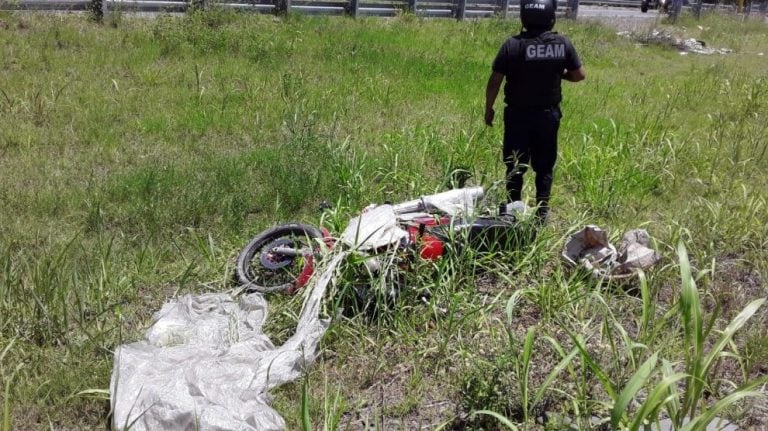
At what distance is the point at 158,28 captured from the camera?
10.4 meters

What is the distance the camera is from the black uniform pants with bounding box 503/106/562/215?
5.14 m

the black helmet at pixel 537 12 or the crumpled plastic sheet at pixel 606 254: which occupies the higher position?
the black helmet at pixel 537 12

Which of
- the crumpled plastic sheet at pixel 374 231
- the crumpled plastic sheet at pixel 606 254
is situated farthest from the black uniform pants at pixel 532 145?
the crumpled plastic sheet at pixel 374 231

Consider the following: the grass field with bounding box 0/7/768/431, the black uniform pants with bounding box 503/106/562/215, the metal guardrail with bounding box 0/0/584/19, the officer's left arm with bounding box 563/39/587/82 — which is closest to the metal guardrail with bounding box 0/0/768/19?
the metal guardrail with bounding box 0/0/584/19

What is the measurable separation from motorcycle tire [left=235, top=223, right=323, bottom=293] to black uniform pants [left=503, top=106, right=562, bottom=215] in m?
1.46

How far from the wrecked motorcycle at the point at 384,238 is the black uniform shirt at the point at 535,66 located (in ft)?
2.68

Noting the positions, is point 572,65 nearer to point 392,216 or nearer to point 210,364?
point 392,216

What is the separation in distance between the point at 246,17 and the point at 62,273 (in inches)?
341

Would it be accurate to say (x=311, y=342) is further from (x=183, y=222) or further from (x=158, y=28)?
(x=158, y=28)

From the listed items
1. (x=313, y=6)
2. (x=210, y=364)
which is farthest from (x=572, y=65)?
(x=313, y=6)

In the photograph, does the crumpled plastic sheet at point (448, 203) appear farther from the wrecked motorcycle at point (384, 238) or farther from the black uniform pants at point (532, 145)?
the black uniform pants at point (532, 145)

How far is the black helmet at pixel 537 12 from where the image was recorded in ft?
16.0

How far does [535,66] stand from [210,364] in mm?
2900

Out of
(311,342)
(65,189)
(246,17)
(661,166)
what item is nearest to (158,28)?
(246,17)
